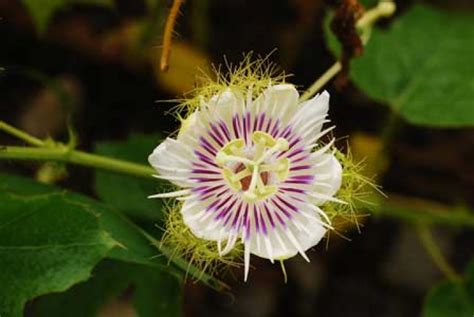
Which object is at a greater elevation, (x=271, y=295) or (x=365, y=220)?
(x=365, y=220)

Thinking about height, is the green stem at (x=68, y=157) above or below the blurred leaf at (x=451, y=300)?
above

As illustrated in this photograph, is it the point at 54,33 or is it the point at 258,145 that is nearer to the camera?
the point at 258,145

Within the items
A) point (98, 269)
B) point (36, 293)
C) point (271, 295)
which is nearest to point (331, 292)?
point (271, 295)

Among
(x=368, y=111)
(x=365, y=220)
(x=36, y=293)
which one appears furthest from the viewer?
(x=368, y=111)

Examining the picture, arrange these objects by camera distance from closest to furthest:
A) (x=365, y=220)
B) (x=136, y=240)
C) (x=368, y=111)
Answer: (x=136, y=240) < (x=365, y=220) < (x=368, y=111)

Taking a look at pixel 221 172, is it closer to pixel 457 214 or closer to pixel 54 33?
pixel 457 214

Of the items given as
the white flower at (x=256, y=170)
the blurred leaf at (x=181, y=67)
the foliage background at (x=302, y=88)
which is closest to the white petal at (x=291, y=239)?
the white flower at (x=256, y=170)

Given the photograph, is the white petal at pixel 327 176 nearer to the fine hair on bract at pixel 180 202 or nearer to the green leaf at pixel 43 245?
the fine hair on bract at pixel 180 202
